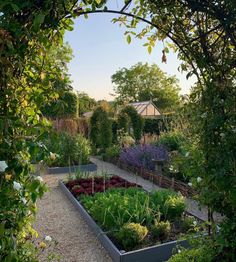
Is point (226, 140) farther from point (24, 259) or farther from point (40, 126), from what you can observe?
point (24, 259)

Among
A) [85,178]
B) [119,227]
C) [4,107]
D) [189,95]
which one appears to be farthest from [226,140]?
[85,178]

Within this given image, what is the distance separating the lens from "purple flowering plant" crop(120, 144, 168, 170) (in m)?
7.49

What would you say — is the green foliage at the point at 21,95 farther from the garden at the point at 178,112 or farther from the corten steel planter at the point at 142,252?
the corten steel planter at the point at 142,252

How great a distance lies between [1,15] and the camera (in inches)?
57.7

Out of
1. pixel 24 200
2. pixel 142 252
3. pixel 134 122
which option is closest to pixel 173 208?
pixel 142 252

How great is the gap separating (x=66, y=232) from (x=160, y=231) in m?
1.33

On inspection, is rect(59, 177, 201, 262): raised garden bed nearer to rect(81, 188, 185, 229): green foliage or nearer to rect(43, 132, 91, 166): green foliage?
rect(81, 188, 185, 229): green foliage

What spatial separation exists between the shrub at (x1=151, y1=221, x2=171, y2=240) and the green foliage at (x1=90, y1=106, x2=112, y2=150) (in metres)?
7.20

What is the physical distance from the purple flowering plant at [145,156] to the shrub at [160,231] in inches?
150

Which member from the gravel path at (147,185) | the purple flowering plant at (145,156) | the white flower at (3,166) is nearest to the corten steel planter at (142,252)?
the gravel path at (147,185)

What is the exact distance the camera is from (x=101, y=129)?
34.9 feet

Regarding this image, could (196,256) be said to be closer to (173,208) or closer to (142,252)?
(142,252)

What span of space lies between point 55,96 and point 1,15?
51cm

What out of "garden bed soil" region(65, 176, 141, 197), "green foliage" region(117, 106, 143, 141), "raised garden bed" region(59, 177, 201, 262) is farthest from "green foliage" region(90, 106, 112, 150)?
"raised garden bed" region(59, 177, 201, 262)
